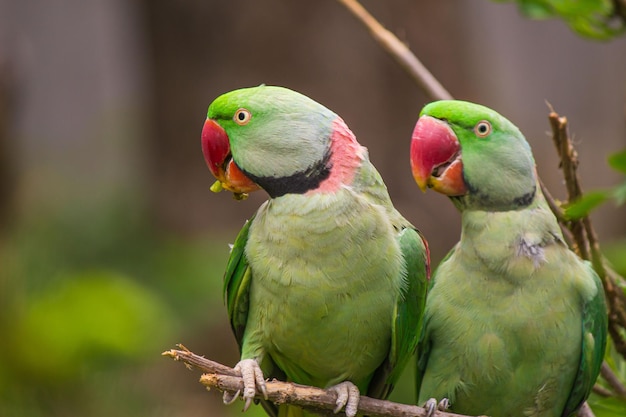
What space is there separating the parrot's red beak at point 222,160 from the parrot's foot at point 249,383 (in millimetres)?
508

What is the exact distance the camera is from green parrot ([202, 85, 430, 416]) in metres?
2.26

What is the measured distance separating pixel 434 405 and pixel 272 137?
0.92 metres

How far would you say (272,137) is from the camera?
88.1 inches

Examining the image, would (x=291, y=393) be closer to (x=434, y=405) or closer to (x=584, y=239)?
(x=434, y=405)

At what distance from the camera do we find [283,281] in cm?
234

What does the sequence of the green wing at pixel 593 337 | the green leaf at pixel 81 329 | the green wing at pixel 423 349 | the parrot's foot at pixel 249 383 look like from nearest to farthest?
1. the parrot's foot at pixel 249 383
2. the green wing at pixel 593 337
3. the green wing at pixel 423 349
4. the green leaf at pixel 81 329

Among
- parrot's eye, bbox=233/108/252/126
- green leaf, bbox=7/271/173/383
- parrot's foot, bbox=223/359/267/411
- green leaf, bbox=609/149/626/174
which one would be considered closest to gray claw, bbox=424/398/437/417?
parrot's foot, bbox=223/359/267/411

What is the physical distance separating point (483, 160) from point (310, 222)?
528 mm

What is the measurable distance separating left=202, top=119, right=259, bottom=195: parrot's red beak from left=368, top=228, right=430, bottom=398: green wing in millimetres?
498

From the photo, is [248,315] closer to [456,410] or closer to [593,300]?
[456,410]

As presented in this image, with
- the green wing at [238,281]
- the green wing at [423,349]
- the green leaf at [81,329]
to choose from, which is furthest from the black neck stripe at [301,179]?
the green leaf at [81,329]

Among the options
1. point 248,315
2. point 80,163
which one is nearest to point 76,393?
point 248,315

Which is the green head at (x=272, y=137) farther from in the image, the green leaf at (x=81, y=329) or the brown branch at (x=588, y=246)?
the green leaf at (x=81, y=329)

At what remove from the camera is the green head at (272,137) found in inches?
88.4
